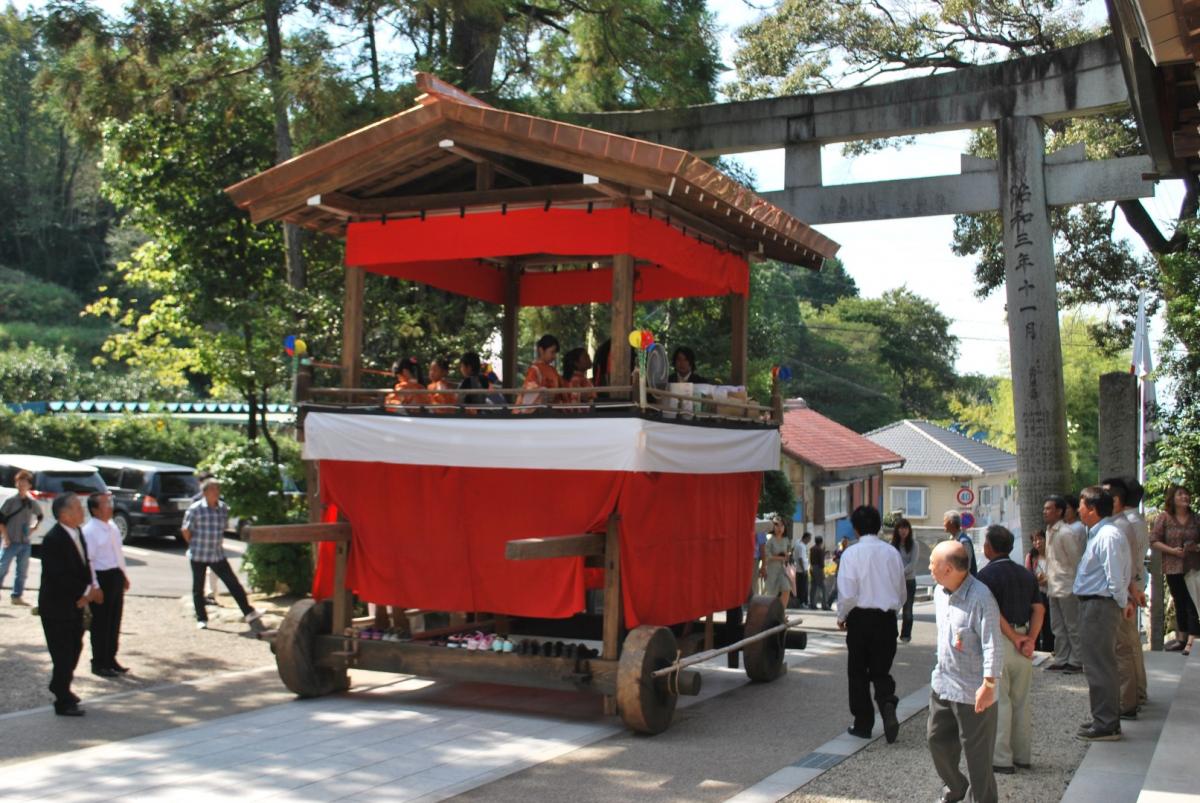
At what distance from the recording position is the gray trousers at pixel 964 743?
5992mm

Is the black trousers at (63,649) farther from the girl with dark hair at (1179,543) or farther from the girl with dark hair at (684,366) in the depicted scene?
the girl with dark hair at (1179,543)

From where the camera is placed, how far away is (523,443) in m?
8.84

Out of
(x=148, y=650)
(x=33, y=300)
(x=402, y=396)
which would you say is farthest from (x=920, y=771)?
(x=33, y=300)

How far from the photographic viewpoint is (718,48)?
1728 cm

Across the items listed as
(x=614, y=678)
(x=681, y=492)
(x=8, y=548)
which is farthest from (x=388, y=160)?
(x=8, y=548)

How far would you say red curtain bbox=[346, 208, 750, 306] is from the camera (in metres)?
9.20

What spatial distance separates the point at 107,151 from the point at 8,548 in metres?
9.15

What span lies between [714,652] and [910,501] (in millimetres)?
40863

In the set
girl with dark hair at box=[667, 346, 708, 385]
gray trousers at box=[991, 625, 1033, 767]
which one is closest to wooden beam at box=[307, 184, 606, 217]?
girl with dark hair at box=[667, 346, 708, 385]

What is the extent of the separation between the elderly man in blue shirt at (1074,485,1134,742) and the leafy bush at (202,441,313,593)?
10361 mm

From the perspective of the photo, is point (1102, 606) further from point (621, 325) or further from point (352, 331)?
point (352, 331)

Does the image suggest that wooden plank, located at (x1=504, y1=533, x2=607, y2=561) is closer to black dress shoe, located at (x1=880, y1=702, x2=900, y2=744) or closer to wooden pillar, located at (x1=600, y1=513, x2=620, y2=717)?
wooden pillar, located at (x1=600, y1=513, x2=620, y2=717)

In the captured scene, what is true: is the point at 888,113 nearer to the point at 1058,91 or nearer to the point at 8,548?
the point at 1058,91

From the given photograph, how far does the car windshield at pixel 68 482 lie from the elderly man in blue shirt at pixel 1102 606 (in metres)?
18.0
